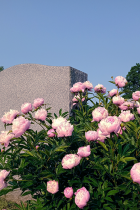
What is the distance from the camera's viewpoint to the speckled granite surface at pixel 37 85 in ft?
12.6

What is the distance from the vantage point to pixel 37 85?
417cm

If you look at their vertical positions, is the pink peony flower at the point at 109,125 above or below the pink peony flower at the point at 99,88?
below

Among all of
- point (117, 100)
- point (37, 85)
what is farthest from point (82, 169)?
point (37, 85)

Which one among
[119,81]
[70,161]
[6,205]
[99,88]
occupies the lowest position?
[6,205]

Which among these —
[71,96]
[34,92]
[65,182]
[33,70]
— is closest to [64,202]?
[65,182]

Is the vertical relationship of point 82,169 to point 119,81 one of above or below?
below

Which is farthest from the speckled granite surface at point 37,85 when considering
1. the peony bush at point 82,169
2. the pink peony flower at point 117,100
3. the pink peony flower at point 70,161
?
the pink peony flower at point 70,161

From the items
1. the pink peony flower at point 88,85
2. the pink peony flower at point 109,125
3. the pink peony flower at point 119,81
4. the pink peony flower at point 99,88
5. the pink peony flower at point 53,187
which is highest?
the pink peony flower at point 119,81

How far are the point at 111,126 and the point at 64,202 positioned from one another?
2.66ft

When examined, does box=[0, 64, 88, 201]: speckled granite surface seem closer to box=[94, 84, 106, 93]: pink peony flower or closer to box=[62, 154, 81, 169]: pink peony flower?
box=[94, 84, 106, 93]: pink peony flower

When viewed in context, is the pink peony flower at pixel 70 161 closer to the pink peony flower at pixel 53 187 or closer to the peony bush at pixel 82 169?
the peony bush at pixel 82 169

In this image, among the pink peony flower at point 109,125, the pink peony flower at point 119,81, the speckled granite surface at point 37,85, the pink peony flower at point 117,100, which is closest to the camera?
the pink peony flower at point 109,125

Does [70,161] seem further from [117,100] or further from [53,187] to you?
[117,100]

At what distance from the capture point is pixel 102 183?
1.60 metres
